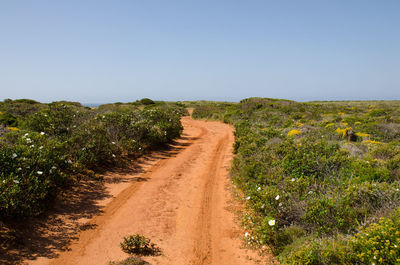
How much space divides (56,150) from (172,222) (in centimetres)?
411

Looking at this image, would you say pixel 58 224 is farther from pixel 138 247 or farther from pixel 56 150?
pixel 56 150

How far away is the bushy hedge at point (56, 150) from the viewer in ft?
17.5

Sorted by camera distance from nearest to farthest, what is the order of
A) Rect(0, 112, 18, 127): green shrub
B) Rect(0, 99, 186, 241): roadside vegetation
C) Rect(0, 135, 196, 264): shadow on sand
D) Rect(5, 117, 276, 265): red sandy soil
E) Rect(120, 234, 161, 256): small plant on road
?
Rect(0, 135, 196, 264): shadow on sand < Rect(5, 117, 276, 265): red sandy soil < Rect(120, 234, 161, 256): small plant on road < Rect(0, 99, 186, 241): roadside vegetation < Rect(0, 112, 18, 127): green shrub

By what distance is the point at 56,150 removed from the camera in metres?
7.26

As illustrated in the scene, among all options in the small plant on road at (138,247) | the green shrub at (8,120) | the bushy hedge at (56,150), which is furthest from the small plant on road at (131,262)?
the green shrub at (8,120)

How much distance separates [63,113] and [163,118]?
22.5ft

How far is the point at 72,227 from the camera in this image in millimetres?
5418

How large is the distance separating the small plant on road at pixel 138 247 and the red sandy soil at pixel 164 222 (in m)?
0.13

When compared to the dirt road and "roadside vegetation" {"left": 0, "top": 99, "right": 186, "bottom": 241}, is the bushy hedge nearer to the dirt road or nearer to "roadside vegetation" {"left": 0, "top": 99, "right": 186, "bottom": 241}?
"roadside vegetation" {"left": 0, "top": 99, "right": 186, "bottom": 241}

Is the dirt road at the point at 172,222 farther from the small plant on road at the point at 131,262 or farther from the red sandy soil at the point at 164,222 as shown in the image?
the small plant on road at the point at 131,262

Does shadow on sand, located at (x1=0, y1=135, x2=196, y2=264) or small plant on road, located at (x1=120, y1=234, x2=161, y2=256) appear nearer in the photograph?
shadow on sand, located at (x1=0, y1=135, x2=196, y2=264)

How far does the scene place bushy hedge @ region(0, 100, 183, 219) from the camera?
Answer: 17.5 feet

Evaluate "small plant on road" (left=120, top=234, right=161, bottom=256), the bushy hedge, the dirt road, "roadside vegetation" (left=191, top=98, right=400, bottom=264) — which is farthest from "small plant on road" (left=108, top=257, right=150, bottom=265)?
the bushy hedge

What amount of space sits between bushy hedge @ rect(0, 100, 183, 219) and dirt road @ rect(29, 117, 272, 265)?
143cm
